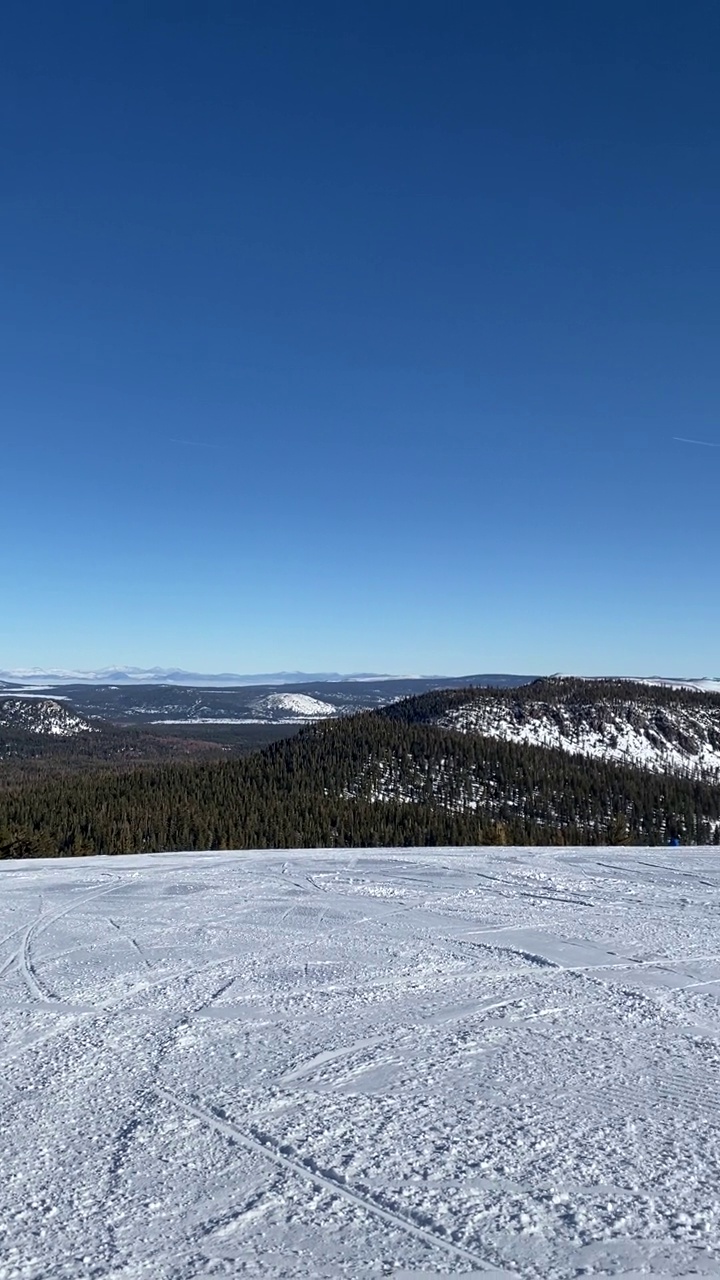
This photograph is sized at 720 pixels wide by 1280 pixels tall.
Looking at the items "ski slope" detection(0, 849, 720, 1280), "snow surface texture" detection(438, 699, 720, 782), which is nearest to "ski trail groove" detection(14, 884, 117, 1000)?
"ski slope" detection(0, 849, 720, 1280)

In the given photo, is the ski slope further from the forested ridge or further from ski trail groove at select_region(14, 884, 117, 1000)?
the forested ridge

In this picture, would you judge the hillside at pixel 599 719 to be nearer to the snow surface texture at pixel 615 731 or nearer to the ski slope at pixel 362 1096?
the snow surface texture at pixel 615 731

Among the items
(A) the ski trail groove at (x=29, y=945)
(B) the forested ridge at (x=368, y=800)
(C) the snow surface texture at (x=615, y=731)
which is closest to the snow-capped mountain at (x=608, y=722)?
(C) the snow surface texture at (x=615, y=731)

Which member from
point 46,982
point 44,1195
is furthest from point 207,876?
point 44,1195

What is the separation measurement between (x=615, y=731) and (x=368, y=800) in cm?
6046

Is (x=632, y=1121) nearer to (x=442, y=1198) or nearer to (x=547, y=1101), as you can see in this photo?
(x=547, y=1101)

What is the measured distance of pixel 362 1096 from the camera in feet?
21.5

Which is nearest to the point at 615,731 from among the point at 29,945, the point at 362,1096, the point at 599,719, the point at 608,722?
the point at 608,722

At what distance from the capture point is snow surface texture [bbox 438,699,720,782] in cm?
→ 11554

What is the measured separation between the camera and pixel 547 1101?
21.1 ft

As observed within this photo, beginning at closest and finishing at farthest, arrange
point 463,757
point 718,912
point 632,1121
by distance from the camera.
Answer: point 632,1121 → point 718,912 → point 463,757

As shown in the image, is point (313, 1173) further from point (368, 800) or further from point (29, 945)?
point (368, 800)

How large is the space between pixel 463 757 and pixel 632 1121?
91206 mm

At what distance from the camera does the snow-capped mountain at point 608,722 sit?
4577 inches
